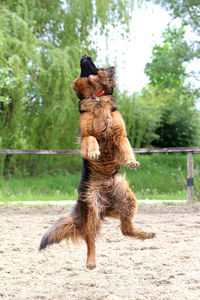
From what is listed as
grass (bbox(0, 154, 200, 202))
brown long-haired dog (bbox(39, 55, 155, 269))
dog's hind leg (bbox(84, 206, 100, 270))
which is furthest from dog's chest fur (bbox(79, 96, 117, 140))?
grass (bbox(0, 154, 200, 202))

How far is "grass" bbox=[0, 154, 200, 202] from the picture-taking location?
36.6ft

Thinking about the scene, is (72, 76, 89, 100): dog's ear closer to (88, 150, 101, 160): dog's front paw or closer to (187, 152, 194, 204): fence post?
(88, 150, 101, 160): dog's front paw

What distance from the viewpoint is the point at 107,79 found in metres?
2.95

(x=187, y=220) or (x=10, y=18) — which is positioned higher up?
(x=10, y=18)

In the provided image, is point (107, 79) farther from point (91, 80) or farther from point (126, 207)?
point (126, 207)

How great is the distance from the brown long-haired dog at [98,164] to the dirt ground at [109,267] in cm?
63

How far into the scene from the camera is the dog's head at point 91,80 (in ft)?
9.54

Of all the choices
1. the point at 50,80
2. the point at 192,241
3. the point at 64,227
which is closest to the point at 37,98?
the point at 50,80

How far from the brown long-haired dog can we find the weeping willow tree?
391 inches

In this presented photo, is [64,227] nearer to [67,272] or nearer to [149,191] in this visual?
[67,272]

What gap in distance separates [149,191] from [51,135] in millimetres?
3999

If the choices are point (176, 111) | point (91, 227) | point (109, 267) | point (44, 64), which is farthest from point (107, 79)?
point (176, 111)

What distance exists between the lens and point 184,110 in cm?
1819


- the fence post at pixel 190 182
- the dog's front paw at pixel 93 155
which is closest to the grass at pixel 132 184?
the fence post at pixel 190 182
